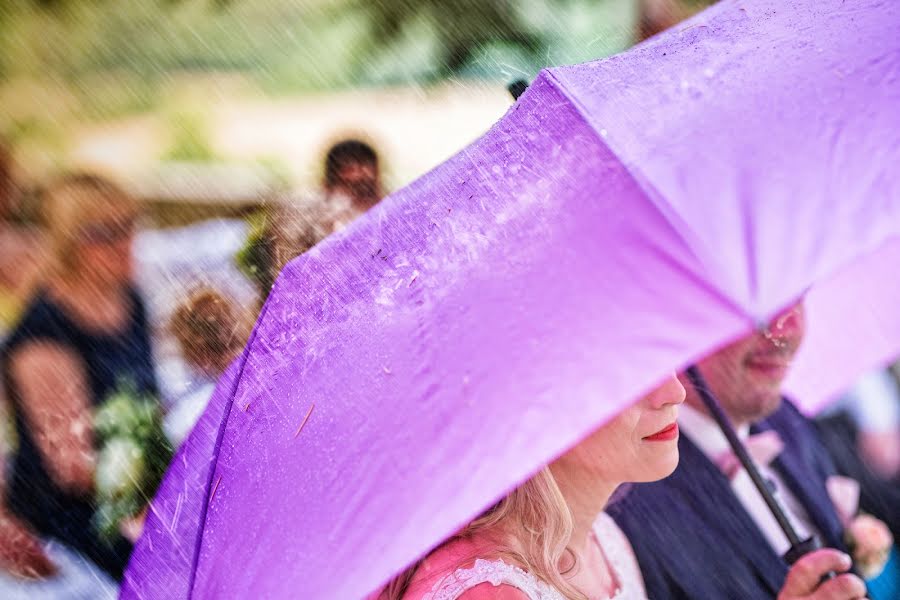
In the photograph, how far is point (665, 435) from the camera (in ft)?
5.66

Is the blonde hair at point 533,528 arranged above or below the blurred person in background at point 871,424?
above

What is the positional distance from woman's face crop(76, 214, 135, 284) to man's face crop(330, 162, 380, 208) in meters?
0.82

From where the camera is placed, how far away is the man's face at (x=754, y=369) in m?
2.52

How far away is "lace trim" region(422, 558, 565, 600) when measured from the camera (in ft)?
5.28

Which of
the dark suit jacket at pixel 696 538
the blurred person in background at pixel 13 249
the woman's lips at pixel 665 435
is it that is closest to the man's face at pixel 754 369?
the dark suit jacket at pixel 696 538

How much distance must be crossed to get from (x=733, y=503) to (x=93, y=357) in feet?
5.95

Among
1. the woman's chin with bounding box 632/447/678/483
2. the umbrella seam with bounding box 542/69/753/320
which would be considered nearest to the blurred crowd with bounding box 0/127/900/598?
the woman's chin with bounding box 632/447/678/483

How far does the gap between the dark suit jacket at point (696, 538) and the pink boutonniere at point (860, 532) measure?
61cm

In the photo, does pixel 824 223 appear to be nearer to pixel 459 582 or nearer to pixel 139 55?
pixel 459 582

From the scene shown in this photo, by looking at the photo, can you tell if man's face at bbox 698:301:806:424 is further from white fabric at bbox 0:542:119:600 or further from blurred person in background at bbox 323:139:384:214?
white fabric at bbox 0:542:119:600

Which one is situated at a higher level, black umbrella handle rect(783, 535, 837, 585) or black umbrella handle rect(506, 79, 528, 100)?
black umbrella handle rect(506, 79, 528, 100)

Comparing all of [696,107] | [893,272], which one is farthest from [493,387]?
[893,272]

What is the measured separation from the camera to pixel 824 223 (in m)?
1.15

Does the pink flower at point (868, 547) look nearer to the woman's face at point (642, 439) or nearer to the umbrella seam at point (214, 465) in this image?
the woman's face at point (642, 439)
